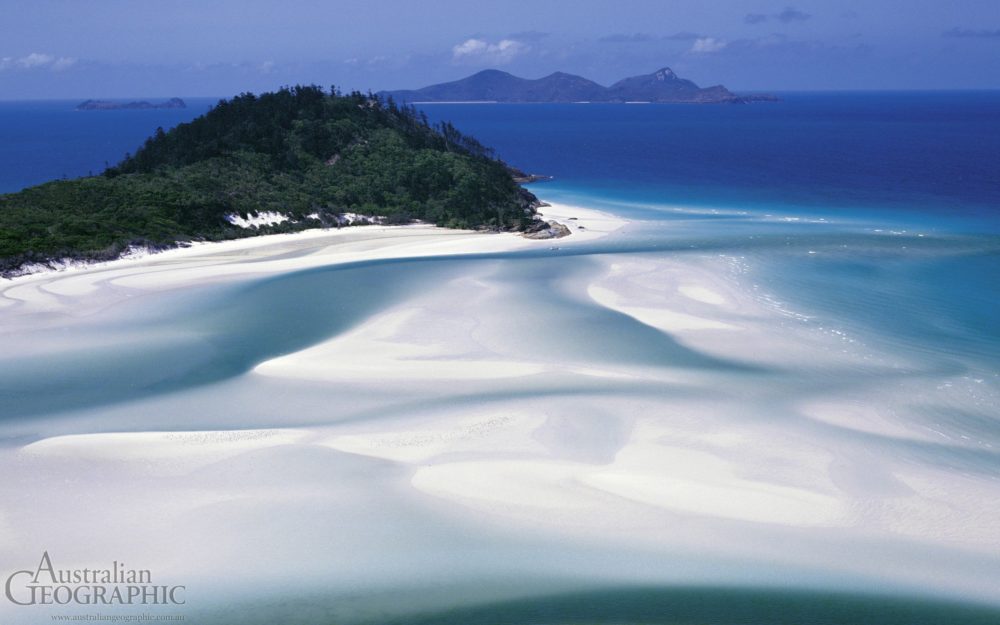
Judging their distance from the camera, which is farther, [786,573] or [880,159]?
[880,159]

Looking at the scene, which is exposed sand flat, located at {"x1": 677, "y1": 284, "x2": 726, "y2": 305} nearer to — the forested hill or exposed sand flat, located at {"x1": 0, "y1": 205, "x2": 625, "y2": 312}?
exposed sand flat, located at {"x1": 0, "y1": 205, "x2": 625, "y2": 312}

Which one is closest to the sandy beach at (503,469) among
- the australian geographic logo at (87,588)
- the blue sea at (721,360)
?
the blue sea at (721,360)

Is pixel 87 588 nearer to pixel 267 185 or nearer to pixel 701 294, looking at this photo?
pixel 701 294

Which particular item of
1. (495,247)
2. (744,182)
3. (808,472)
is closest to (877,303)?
(808,472)

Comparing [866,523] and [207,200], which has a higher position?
[207,200]

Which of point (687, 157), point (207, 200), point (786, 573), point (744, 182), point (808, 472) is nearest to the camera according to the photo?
point (786, 573)

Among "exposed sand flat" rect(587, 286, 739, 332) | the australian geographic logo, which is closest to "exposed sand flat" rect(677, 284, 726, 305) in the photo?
"exposed sand flat" rect(587, 286, 739, 332)

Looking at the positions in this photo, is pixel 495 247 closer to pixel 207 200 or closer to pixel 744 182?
pixel 207 200

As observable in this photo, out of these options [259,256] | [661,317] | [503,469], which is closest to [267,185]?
[259,256]
